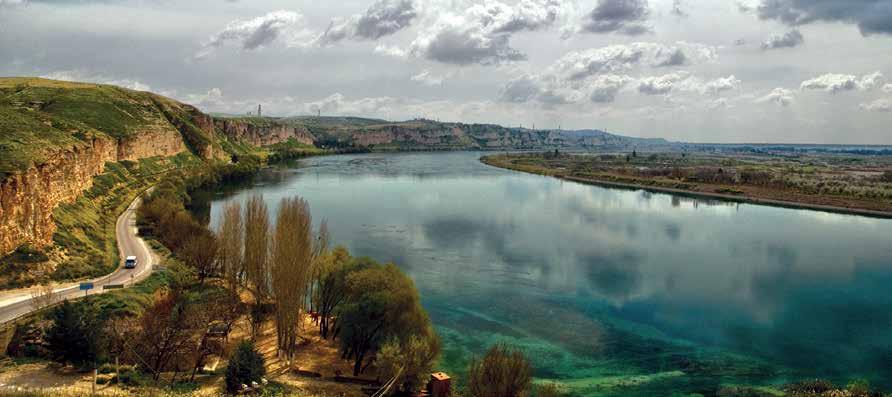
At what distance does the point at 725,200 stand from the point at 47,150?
5808 cm

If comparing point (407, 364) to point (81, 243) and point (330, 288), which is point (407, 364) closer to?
point (330, 288)

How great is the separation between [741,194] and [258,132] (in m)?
88.4

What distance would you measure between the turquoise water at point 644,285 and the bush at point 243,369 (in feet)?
18.9

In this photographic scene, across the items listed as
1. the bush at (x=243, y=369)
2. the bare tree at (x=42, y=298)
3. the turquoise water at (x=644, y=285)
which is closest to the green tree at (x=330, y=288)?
the turquoise water at (x=644, y=285)

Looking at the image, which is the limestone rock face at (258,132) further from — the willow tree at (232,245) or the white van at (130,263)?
the willow tree at (232,245)

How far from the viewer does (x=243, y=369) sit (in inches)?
495

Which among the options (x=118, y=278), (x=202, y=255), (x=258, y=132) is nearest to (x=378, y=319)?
(x=202, y=255)

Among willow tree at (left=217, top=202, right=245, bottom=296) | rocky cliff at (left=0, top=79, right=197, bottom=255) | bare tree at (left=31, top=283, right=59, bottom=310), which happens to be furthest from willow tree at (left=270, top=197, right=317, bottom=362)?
rocky cliff at (left=0, top=79, right=197, bottom=255)

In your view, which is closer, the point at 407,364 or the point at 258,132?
the point at 407,364

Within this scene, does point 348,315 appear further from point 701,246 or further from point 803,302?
point 701,246

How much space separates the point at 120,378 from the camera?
1207 centimetres

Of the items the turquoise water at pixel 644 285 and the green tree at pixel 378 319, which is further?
the turquoise water at pixel 644 285

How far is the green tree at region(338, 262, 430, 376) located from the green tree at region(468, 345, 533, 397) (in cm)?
268

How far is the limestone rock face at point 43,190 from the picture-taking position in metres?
19.0
